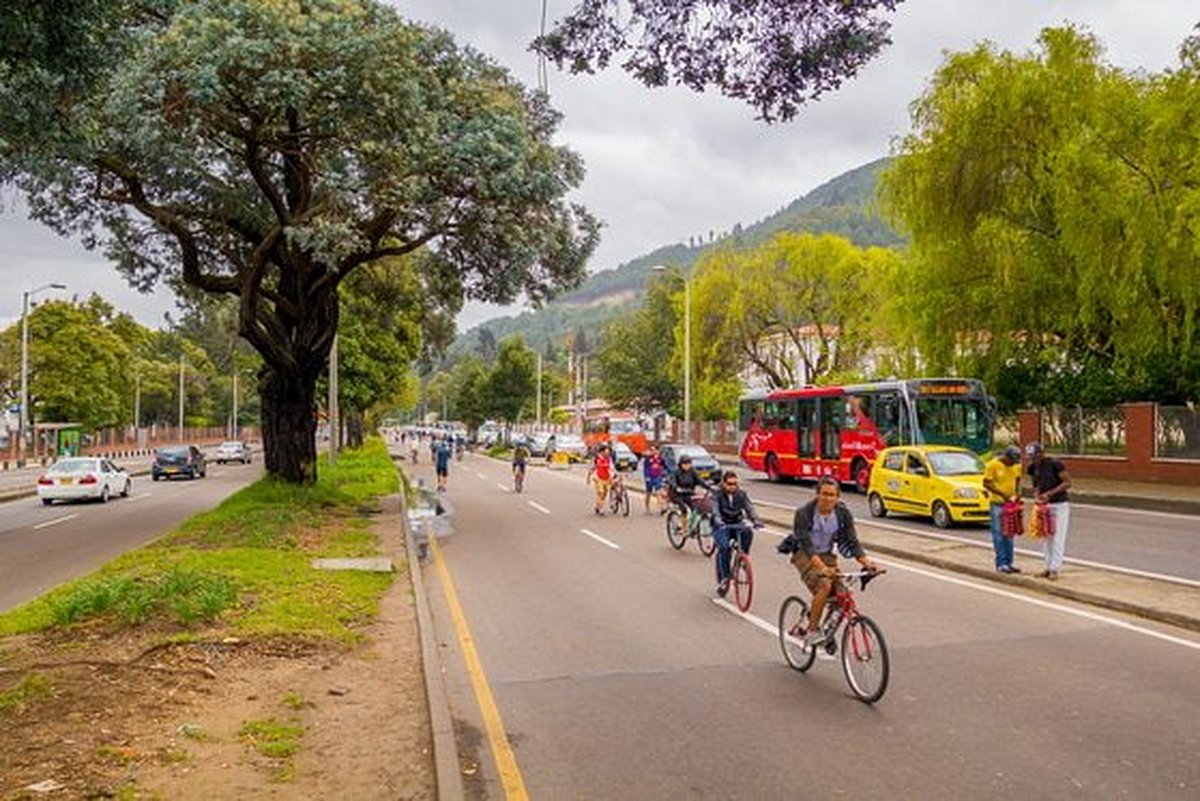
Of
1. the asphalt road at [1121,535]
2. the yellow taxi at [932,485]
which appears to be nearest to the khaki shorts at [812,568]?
the asphalt road at [1121,535]

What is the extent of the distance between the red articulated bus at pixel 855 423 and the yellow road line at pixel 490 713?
17983 mm

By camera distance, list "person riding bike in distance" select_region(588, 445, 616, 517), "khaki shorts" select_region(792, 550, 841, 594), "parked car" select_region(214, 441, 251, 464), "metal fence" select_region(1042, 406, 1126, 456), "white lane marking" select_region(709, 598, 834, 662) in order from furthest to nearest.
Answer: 1. "parked car" select_region(214, 441, 251, 464)
2. "metal fence" select_region(1042, 406, 1126, 456)
3. "person riding bike in distance" select_region(588, 445, 616, 517)
4. "white lane marking" select_region(709, 598, 834, 662)
5. "khaki shorts" select_region(792, 550, 841, 594)

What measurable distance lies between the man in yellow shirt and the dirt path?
7786mm

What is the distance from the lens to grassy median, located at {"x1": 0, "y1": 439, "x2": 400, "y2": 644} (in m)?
9.68

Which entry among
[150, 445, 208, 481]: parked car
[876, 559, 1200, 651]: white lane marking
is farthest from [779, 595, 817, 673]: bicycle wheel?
[150, 445, 208, 481]: parked car

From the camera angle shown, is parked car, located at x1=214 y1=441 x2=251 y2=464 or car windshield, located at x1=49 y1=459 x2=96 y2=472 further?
parked car, located at x1=214 y1=441 x2=251 y2=464

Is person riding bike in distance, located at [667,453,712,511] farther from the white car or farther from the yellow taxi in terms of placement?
the white car

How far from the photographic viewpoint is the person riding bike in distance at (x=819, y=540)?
8.23m

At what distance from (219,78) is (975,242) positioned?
2225cm

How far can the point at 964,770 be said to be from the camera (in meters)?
6.02

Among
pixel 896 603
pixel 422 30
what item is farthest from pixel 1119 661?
pixel 422 30

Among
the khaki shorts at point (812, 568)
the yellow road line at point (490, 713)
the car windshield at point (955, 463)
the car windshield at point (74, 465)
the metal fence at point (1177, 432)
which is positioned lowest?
the yellow road line at point (490, 713)

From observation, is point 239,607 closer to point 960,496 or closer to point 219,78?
point 219,78

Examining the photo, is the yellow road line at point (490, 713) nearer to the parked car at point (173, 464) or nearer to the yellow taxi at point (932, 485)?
the yellow taxi at point (932, 485)
